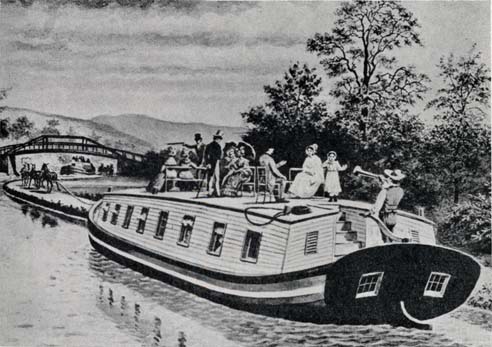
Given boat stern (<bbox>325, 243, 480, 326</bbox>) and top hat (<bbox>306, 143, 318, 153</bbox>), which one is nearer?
boat stern (<bbox>325, 243, 480, 326</bbox>)

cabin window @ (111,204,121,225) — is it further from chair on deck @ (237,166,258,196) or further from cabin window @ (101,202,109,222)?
chair on deck @ (237,166,258,196)

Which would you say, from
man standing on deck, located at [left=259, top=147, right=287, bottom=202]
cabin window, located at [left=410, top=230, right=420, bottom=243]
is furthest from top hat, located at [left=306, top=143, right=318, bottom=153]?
cabin window, located at [left=410, top=230, right=420, bottom=243]

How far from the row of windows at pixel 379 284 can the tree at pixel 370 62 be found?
0.97 meters

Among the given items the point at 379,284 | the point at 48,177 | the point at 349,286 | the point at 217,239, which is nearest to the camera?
the point at 349,286

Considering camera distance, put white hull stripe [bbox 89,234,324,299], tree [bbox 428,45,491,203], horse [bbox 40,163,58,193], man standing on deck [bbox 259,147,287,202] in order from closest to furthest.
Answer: white hull stripe [bbox 89,234,324,299] < man standing on deck [bbox 259,147,287,202] < horse [bbox 40,163,58,193] < tree [bbox 428,45,491,203]

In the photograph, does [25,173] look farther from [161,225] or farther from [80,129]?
[161,225]

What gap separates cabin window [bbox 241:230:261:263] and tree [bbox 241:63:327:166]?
0.61 m

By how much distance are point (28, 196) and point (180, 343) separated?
1512mm

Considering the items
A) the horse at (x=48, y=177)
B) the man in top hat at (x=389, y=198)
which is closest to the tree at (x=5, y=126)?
the horse at (x=48, y=177)

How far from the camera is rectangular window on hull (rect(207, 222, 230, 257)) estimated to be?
5.21 meters

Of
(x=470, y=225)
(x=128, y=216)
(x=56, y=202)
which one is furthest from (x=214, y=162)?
(x=470, y=225)

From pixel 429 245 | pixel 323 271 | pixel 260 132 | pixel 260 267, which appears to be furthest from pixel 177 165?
pixel 429 245

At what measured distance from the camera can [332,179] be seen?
536 cm

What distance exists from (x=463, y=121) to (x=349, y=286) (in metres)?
1.59
